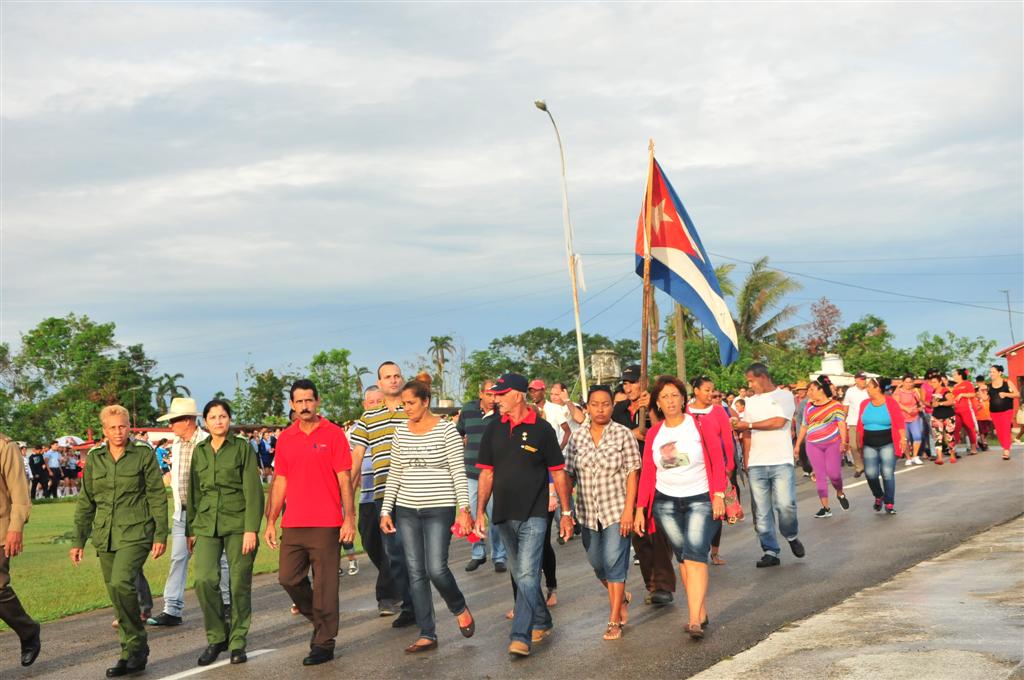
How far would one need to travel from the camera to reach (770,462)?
1176cm

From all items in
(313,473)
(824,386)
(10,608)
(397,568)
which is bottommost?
(397,568)

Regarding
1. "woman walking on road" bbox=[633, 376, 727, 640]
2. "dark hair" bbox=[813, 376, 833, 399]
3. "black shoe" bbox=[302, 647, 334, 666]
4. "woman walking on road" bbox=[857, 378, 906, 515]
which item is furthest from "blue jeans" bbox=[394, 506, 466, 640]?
"woman walking on road" bbox=[857, 378, 906, 515]

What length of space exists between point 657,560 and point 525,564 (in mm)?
2033

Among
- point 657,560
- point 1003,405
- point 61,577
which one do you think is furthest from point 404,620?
point 1003,405

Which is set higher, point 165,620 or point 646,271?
point 646,271

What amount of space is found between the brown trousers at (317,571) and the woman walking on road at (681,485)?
7.21 feet

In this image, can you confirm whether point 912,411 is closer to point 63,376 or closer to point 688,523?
point 688,523

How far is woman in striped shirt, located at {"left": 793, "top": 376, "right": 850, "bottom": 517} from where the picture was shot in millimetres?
14508

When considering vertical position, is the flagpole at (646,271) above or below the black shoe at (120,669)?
above

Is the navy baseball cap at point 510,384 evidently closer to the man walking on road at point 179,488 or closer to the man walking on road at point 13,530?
the man walking on road at point 179,488

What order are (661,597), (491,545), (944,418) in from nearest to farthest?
(661,597) < (491,545) < (944,418)

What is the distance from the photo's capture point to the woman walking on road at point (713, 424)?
8.58 m

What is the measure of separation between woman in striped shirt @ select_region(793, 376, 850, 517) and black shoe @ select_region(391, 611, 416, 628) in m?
6.63

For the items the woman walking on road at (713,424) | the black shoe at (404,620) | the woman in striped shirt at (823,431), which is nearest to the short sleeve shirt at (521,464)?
the woman walking on road at (713,424)
